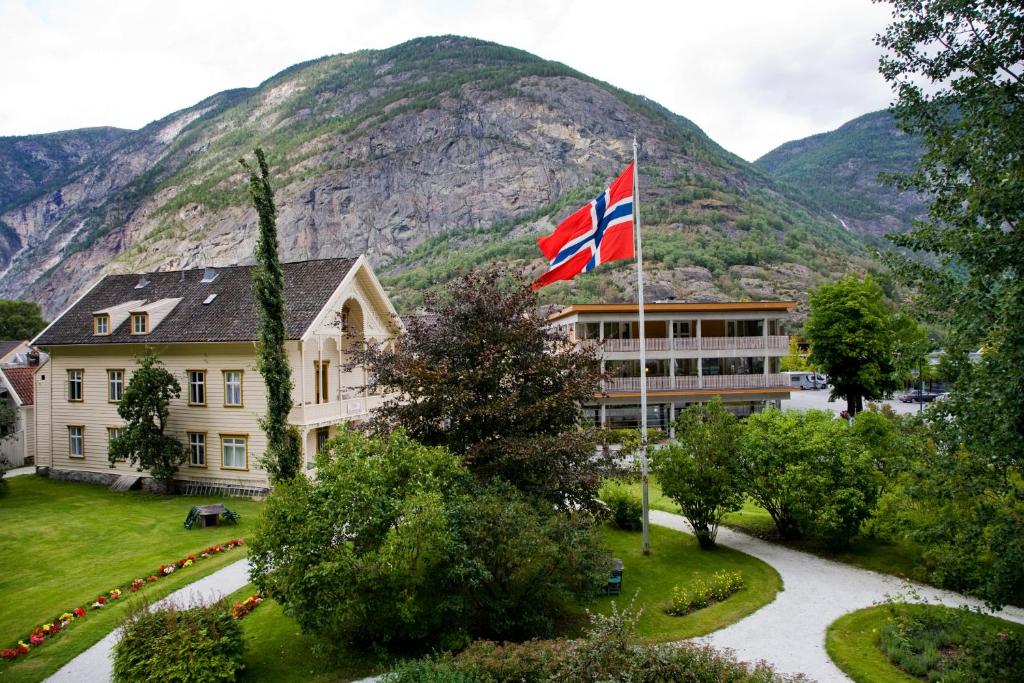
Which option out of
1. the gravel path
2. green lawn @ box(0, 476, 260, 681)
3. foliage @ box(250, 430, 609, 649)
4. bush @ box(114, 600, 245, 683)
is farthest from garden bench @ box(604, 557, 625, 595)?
green lawn @ box(0, 476, 260, 681)

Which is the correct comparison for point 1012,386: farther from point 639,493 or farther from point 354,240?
point 354,240

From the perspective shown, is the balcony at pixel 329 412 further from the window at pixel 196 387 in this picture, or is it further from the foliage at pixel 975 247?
the foliage at pixel 975 247

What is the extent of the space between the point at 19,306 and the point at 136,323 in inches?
2535

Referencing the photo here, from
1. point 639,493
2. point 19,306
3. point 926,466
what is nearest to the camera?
point 926,466

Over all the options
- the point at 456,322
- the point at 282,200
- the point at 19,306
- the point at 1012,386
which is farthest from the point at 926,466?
the point at 282,200

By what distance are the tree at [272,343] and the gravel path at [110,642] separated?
5079mm

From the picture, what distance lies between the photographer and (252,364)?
2791cm

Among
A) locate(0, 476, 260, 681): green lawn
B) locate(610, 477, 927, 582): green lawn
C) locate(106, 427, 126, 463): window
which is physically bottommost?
locate(610, 477, 927, 582): green lawn

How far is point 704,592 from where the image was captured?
1622 centimetres

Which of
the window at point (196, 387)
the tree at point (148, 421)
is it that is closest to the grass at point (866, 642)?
the window at point (196, 387)

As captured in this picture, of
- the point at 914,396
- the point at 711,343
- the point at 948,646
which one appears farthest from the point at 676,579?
the point at 914,396

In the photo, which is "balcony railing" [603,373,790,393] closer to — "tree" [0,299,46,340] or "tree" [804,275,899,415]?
"tree" [804,275,899,415]

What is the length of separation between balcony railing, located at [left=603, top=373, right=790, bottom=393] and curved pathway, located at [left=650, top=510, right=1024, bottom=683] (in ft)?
76.7

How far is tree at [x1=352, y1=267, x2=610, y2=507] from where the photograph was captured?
16.1m
